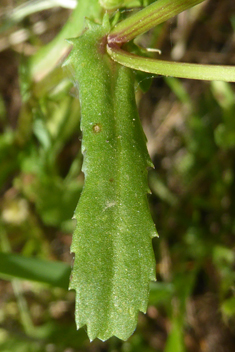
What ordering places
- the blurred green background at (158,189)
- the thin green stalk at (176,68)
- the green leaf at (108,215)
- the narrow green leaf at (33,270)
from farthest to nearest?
the blurred green background at (158,189), the narrow green leaf at (33,270), the green leaf at (108,215), the thin green stalk at (176,68)

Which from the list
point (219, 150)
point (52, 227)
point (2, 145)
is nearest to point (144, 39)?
point (219, 150)

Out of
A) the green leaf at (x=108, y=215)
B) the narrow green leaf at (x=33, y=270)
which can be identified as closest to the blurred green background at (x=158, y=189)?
the narrow green leaf at (x=33, y=270)

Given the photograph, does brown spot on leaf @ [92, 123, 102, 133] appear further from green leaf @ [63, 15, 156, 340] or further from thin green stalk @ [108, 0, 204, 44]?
thin green stalk @ [108, 0, 204, 44]

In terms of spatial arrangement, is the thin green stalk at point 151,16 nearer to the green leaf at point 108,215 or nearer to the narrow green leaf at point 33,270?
the green leaf at point 108,215

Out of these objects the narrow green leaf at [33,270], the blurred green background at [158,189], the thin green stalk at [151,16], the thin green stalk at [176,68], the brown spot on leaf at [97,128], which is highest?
the thin green stalk at [151,16]

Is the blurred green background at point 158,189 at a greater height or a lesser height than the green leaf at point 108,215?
lesser

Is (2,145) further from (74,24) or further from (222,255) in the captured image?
(222,255)
